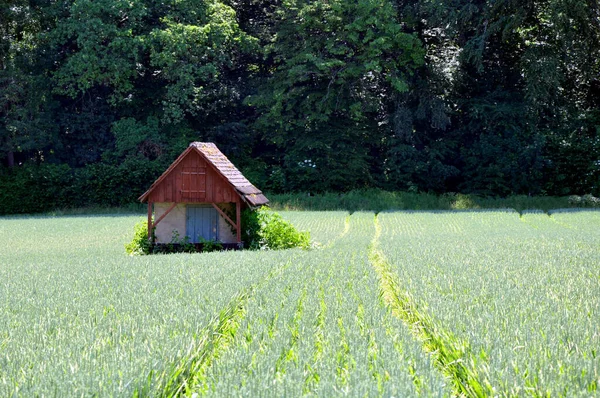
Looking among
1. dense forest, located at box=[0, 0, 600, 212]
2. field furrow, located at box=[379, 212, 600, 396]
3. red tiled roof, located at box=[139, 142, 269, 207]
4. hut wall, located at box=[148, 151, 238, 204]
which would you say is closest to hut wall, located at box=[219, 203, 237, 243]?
hut wall, located at box=[148, 151, 238, 204]

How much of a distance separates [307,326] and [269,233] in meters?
10.9

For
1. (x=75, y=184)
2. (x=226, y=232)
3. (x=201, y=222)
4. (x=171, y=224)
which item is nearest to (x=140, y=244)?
(x=171, y=224)

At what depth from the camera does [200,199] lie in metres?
16.9

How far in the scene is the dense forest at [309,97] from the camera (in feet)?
101

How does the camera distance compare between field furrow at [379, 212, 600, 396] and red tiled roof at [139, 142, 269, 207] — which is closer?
field furrow at [379, 212, 600, 396]

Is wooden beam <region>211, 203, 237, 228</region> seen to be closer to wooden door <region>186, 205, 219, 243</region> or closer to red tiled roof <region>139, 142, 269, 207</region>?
wooden door <region>186, 205, 219, 243</region>

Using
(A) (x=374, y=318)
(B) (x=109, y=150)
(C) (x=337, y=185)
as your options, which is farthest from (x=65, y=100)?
(A) (x=374, y=318)

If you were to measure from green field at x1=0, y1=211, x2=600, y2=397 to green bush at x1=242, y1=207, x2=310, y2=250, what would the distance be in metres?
4.46

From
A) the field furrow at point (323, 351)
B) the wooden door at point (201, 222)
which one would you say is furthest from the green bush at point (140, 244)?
the field furrow at point (323, 351)

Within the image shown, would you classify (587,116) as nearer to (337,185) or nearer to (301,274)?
(337,185)

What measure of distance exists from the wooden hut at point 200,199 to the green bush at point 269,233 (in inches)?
11.1

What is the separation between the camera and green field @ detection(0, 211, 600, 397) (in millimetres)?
4254

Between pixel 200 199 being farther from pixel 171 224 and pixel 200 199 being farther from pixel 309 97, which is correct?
pixel 309 97

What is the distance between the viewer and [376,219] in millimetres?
24750
